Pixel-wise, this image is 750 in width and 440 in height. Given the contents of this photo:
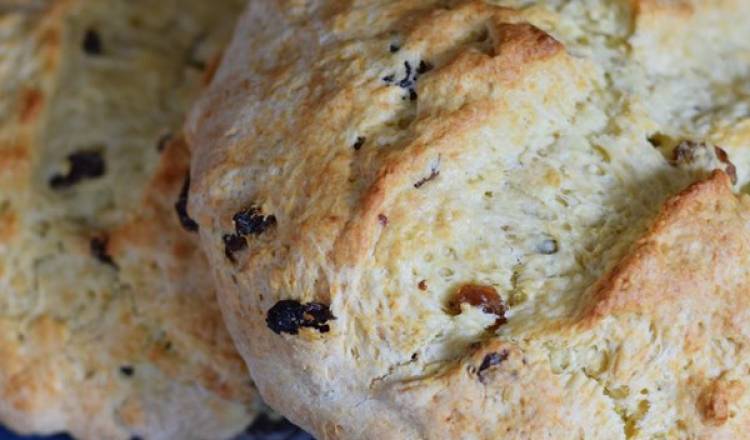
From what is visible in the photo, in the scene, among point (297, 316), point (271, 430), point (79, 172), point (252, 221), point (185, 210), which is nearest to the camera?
point (297, 316)

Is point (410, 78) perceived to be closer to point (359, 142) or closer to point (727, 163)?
point (359, 142)

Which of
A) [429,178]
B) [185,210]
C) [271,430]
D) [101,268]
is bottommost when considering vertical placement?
[271,430]

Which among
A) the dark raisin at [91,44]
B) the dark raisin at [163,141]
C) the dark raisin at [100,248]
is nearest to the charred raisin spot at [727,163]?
the dark raisin at [163,141]

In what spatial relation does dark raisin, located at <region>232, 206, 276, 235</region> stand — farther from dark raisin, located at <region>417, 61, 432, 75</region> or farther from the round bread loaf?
dark raisin, located at <region>417, 61, 432, 75</region>

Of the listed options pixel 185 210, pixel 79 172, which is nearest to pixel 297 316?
pixel 185 210

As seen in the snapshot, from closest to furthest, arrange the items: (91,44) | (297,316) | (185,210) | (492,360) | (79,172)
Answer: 1. (492,360)
2. (297,316)
3. (185,210)
4. (79,172)
5. (91,44)

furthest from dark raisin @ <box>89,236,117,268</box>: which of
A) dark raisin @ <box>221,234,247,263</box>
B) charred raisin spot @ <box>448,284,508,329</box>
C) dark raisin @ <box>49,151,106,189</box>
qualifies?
charred raisin spot @ <box>448,284,508,329</box>

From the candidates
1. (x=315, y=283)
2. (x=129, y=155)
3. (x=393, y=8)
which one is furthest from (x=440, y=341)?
(x=129, y=155)
